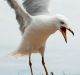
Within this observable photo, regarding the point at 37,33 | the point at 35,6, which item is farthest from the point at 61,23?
the point at 35,6

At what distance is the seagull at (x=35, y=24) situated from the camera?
286 inches

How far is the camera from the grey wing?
26.2 ft

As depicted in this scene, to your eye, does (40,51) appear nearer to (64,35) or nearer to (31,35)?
(31,35)

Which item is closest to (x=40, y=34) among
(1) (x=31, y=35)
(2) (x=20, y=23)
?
(1) (x=31, y=35)

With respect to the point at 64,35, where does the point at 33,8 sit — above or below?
above

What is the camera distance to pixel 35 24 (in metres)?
7.50

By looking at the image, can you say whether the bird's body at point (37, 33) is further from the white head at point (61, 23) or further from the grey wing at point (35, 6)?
the grey wing at point (35, 6)

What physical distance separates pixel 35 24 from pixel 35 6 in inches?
25.9

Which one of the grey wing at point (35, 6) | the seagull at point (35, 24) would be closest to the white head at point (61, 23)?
the seagull at point (35, 24)

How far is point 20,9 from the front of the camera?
7699 millimetres

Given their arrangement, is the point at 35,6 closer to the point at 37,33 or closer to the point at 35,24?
the point at 35,24

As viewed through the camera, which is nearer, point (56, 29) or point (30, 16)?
point (56, 29)

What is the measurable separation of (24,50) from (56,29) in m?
0.77

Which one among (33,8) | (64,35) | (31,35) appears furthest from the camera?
(33,8)
